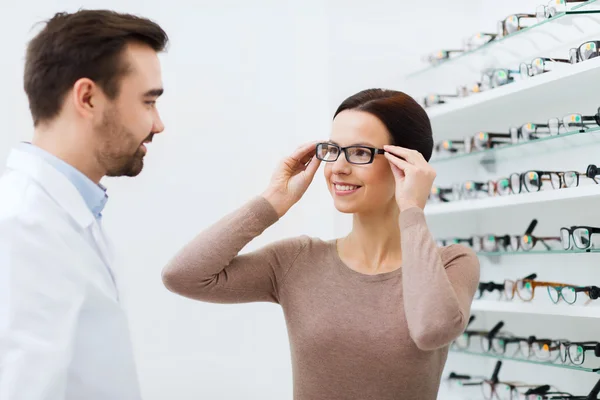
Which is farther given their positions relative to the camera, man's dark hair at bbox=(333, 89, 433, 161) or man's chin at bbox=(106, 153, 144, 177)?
man's dark hair at bbox=(333, 89, 433, 161)

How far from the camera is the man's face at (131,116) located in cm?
150

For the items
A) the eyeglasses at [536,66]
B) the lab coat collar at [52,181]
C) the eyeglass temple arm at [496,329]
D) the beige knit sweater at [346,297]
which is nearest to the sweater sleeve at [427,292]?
the beige knit sweater at [346,297]

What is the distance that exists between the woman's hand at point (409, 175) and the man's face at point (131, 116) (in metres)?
0.58

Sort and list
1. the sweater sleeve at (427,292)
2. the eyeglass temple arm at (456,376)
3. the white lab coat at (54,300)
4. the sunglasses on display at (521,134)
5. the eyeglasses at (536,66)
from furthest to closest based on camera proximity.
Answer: the eyeglass temple arm at (456,376) → the eyeglasses at (536,66) → the sunglasses on display at (521,134) → the sweater sleeve at (427,292) → the white lab coat at (54,300)

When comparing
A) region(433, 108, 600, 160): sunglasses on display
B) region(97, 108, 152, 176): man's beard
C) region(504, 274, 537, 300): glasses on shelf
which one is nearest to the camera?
region(97, 108, 152, 176): man's beard

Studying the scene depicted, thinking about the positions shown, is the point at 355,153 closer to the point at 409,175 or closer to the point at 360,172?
the point at 360,172

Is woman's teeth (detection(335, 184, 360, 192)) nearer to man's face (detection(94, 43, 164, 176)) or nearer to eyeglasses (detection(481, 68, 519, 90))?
man's face (detection(94, 43, 164, 176))

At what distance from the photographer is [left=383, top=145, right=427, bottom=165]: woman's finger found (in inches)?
71.3

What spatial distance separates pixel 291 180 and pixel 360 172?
0.80 feet

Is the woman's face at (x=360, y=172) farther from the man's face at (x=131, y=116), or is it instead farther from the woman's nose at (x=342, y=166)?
the man's face at (x=131, y=116)

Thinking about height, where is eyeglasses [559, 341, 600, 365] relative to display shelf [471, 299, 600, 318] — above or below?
below

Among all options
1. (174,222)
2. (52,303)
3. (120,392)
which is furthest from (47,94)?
(174,222)

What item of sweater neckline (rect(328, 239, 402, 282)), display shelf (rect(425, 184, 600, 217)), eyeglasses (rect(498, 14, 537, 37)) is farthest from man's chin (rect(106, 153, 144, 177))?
eyeglasses (rect(498, 14, 537, 37))

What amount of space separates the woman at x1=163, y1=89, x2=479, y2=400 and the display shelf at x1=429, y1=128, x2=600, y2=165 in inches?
28.4
